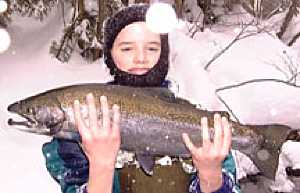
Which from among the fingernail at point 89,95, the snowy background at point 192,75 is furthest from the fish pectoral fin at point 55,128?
the snowy background at point 192,75

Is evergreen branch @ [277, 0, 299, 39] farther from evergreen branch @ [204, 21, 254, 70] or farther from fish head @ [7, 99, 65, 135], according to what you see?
fish head @ [7, 99, 65, 135]

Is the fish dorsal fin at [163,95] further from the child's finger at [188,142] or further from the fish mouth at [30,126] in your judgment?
the fish mouth at [30,126]

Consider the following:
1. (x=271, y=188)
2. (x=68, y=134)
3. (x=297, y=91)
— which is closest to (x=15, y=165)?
(x=271, y=188)

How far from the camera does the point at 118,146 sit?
183 centimetres

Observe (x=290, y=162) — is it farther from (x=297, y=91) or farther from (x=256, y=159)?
(x=256, y=159)

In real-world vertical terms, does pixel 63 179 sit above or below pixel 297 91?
above

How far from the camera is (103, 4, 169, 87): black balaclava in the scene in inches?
81.3

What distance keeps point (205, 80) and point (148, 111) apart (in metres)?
5.11

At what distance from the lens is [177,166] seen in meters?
2.18

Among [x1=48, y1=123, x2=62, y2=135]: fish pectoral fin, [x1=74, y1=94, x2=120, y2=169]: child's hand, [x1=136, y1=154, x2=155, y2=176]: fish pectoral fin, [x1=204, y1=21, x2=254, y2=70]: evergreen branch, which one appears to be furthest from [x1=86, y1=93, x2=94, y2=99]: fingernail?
[x1=204, y1=21, x2=254, y2=70]: evergreen branch

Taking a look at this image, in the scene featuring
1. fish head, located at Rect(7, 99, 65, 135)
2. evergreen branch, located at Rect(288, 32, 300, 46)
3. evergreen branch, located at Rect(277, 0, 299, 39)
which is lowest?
evergreen branch, located at Rect(288, 32, 300, 46)

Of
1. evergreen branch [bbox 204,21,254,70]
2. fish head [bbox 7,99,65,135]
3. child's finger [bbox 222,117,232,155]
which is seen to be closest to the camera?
fish head [bbox 7,99,65,135]

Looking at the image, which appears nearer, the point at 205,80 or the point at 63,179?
the point at 63,179

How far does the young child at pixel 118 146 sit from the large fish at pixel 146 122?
4 cm
